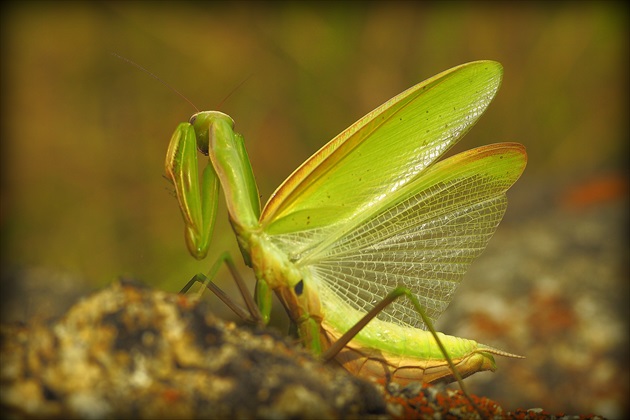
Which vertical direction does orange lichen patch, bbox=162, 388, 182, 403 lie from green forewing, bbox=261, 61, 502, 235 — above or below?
below

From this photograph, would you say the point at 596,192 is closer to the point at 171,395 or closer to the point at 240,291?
the point at 240,291

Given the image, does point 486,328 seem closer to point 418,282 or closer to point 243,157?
point 418,282

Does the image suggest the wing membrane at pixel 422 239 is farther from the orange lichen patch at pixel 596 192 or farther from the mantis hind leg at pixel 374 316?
the orange lichen patch at pixel 596 192

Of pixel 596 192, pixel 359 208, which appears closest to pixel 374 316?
pixel 359 208

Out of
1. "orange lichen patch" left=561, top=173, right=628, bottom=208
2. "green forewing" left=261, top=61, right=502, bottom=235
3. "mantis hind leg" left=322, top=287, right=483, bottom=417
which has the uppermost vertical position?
"green forewing" left=261, top=61, right=502, bottom=235

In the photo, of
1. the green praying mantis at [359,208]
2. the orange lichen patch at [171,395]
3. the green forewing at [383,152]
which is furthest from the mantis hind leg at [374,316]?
the orange lichen patch at [171,395]

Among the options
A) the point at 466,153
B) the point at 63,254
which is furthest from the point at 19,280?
the point at 466,153

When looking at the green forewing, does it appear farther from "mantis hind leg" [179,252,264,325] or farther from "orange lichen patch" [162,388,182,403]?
"orange lichen patch" [162,388,182,403]

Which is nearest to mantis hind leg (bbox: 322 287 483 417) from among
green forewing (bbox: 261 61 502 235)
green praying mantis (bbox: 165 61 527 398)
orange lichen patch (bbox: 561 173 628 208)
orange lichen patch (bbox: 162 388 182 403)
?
green praying mantis (bbox: 165 61 527 398)
